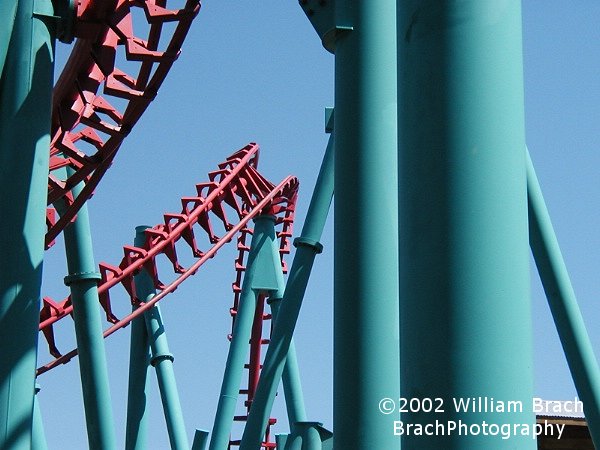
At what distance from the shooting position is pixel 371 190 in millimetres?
3225

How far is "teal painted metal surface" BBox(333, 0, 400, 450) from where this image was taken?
310cm

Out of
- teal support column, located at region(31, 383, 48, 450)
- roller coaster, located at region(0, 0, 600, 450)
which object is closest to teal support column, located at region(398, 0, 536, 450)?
roller coaster, located at region(0, 0, 600, 450)

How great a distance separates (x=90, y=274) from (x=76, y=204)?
0.48 metres

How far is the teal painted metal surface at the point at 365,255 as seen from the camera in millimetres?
3096

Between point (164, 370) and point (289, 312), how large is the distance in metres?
4.37

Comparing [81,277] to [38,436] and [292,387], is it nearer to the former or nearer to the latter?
[38,436]

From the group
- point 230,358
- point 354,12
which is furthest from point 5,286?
point 230,358

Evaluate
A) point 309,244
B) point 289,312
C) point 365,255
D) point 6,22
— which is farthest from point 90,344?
point 365,255

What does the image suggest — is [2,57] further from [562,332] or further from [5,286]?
[562,332]

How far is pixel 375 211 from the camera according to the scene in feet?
10.6

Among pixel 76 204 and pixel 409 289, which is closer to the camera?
pixel 409 289

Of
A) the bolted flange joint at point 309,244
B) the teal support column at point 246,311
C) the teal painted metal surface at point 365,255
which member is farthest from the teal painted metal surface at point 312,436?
the teal support column at point 246,311

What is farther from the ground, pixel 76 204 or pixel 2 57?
pixel 76 204

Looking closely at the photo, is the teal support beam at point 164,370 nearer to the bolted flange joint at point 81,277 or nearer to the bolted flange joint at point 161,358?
the bolted flange joint at point 161,358
